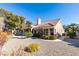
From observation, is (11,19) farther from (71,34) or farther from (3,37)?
(71,34)

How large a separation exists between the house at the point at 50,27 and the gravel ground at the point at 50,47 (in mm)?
304

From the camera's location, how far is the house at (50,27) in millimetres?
7828

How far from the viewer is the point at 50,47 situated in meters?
7.80

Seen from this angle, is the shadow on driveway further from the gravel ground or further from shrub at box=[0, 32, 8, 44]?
shrub at box=[0, 32, 8, 44]

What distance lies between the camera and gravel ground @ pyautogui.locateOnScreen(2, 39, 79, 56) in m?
7.63

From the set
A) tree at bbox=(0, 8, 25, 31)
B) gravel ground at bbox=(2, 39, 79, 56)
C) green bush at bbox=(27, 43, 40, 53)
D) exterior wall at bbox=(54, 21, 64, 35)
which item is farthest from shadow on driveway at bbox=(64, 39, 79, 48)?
tree at bbox=(0, 8, 25, 31)

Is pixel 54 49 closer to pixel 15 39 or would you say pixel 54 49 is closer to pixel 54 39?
pixel 54 39

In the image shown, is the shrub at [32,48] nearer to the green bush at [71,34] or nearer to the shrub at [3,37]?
the shrub at [3,37]

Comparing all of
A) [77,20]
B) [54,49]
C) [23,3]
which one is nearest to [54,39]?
[54,49]

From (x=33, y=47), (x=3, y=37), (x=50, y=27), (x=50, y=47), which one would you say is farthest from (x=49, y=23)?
(x=3, y=37)

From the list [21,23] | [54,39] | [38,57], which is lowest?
[38,57]

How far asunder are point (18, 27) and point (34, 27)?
478 mm

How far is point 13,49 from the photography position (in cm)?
766

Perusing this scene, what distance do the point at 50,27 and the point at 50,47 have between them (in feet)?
2.10
